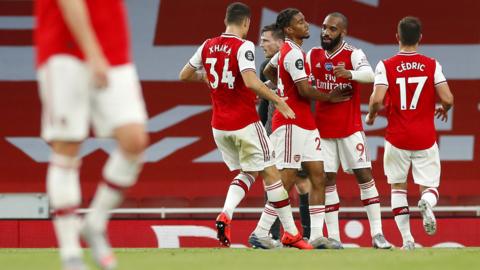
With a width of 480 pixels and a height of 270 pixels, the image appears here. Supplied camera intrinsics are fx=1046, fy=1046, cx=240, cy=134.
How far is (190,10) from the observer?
614 inches

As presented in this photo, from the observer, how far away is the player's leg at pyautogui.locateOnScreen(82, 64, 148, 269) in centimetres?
477

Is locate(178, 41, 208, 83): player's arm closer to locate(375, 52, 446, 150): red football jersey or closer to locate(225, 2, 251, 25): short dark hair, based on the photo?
locate(225, 2, 251, 25): short dark hair

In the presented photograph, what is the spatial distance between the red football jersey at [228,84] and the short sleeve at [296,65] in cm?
33

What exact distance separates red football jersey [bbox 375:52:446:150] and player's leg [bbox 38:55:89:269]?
162 inches

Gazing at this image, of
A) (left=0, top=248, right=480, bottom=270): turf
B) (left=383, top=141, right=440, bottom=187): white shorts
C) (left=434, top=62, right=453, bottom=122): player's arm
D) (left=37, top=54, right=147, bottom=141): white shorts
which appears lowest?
(left=0, top=248, right=480, bottom=270): turf

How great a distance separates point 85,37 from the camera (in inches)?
184

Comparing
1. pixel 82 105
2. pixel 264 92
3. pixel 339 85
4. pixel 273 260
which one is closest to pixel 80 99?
pixel 82 105

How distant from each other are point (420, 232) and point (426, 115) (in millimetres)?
4696

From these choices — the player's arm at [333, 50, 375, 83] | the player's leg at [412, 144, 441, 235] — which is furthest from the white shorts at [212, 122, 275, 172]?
the player's leg at [412, 144, 441, 235]

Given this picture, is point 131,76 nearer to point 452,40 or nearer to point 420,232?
point 420,232

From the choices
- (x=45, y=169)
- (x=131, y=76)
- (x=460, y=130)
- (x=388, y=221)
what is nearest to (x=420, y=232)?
(x=388, y=221)

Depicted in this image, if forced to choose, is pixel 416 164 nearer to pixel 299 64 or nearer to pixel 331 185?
pixel 331 185

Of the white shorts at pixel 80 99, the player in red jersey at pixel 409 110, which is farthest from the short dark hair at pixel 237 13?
the white shorts at pixel 80 99

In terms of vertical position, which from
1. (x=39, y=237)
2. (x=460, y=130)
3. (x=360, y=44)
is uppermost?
(x=360, y=44)
